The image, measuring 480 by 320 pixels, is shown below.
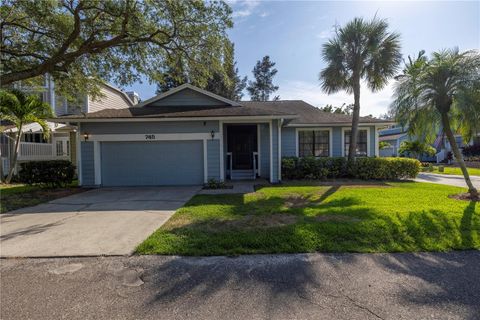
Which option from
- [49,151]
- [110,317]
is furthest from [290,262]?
[49,151]

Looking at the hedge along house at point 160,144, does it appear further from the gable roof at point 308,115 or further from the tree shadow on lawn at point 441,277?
the tree shadow on lawn at point 441,277

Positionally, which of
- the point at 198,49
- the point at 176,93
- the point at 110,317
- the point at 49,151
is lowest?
the point at 110,317

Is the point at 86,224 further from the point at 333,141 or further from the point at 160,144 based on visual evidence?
the point at 333,141

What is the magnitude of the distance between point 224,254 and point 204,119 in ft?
24.8

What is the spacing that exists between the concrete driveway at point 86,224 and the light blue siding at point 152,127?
323 cm

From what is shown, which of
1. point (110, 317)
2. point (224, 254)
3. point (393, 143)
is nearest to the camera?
point (110, 317)

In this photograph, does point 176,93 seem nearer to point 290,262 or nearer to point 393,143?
point 290,262

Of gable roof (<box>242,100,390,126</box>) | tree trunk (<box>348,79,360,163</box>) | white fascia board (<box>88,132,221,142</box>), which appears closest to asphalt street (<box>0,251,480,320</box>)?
white fascia board (<box>88,132,221,142</box>)

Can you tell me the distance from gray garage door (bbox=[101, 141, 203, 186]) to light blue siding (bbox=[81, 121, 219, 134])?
1.68ft

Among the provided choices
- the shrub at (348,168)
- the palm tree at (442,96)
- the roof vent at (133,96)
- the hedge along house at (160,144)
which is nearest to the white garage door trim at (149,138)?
the hedge along house at (160,144)

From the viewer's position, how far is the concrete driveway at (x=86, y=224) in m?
4.20

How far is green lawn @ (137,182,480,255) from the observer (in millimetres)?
4094

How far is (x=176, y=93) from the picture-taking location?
42.4 ft

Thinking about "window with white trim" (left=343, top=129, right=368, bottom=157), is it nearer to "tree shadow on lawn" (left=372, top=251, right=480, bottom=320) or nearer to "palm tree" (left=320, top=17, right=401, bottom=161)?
"palm tree" (left=320, top=17, right=401, bottom=161)
